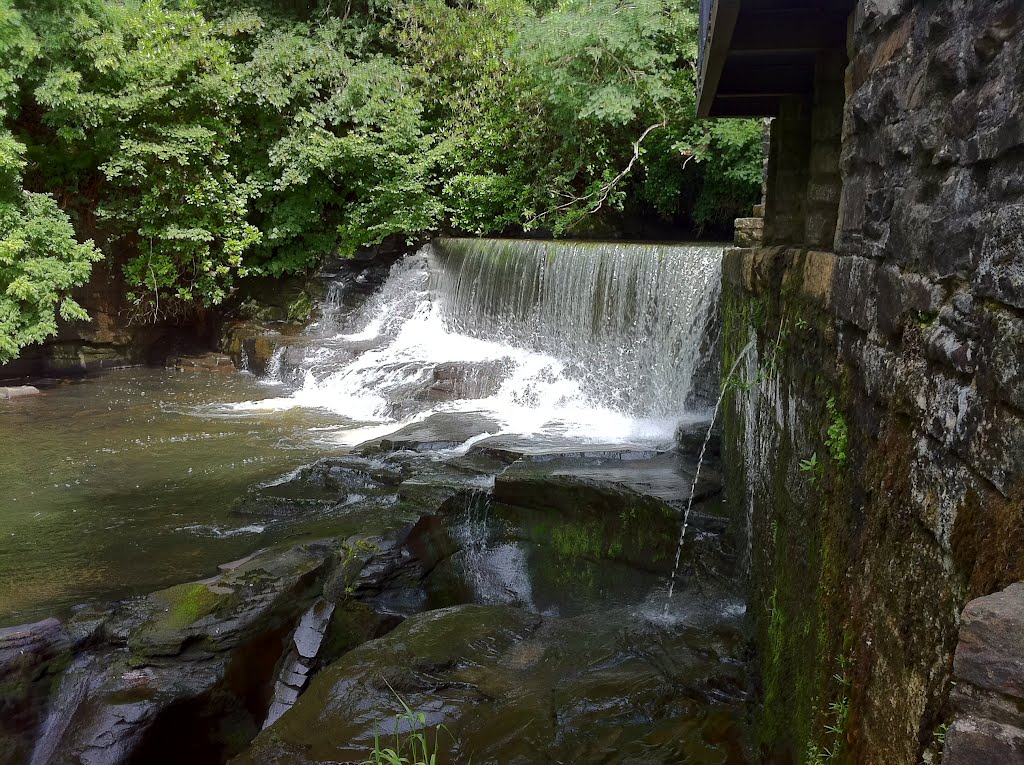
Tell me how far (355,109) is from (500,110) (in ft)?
7.98

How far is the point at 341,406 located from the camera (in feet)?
33.2

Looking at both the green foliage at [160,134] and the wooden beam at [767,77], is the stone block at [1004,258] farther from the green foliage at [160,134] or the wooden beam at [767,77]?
the green foliage at [160,134]

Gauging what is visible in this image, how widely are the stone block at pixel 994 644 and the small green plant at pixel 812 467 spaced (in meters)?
1.43

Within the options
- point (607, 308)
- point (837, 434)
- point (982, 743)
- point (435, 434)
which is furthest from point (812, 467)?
point (607, 308)

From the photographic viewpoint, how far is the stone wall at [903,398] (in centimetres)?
149

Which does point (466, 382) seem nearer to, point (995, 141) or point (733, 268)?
point (733, 268)

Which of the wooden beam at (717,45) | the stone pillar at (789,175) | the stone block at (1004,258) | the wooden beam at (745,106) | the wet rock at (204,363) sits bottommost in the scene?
the wet rock at (204,363)

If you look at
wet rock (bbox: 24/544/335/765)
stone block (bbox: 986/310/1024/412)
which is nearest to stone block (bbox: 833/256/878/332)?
stone block (bbox: 986/310/1024/412)

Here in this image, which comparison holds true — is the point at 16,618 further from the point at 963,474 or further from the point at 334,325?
the point at 334,325

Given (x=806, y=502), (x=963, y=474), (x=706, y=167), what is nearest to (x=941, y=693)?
(x=963, y=474)

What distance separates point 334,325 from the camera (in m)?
13.2

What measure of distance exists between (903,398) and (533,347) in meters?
8.53

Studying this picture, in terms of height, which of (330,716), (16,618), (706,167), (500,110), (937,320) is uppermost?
(500,110)

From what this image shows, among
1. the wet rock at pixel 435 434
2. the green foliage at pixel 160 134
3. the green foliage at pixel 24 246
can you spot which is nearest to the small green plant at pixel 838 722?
the wet rock at pixel 435 434
